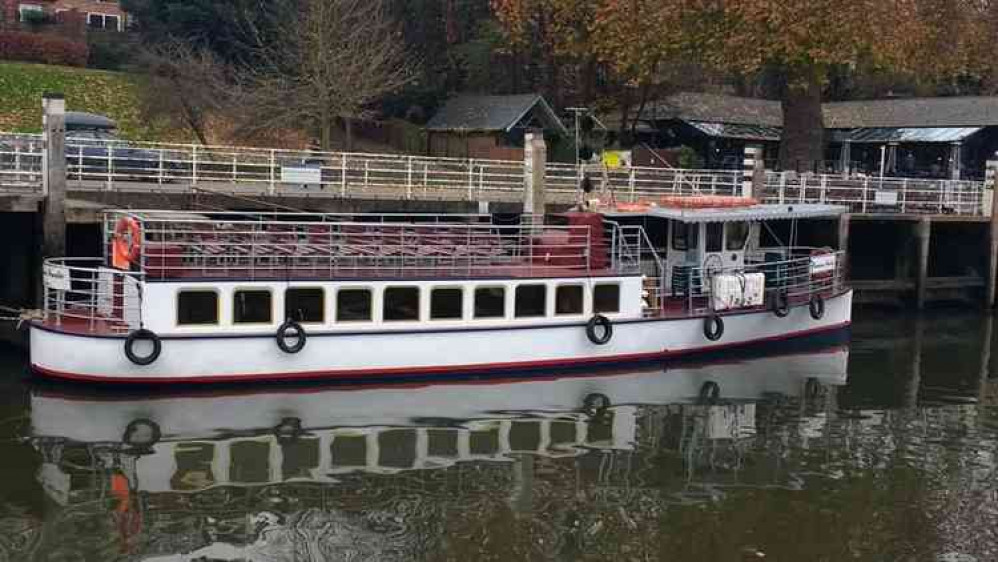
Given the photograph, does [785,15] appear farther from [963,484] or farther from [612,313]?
[963,484]

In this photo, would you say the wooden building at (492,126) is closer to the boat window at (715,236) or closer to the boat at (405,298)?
the boat at (405,298)

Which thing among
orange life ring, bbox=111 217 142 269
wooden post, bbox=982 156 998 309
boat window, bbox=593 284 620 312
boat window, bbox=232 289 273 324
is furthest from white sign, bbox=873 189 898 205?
orange life ring, bbox=111 217 142 269

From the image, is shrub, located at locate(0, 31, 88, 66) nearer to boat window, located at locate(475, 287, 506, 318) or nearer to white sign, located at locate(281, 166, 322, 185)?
white sign, located at locate(281, 166, 322, 185)

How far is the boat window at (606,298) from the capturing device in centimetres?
2434

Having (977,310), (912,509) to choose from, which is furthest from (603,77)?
(912,509)

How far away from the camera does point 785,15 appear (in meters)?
37.0

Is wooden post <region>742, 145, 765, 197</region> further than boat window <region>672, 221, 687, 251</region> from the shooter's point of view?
Yes

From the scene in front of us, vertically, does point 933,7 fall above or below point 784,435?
above

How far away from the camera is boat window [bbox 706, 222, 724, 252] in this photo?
2670cm

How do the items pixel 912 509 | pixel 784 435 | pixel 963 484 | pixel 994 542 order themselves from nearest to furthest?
1. pixel 994 542
2. pixel 912 509
3. pixel 963 484
4. pixel 784 435

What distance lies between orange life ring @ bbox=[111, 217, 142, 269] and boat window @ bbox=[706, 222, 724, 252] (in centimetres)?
1315

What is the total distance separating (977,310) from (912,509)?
23.7 metres

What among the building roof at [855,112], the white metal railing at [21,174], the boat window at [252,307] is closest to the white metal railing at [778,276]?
the boat window at [252,307]

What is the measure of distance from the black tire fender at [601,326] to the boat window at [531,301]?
1073 millimetres
